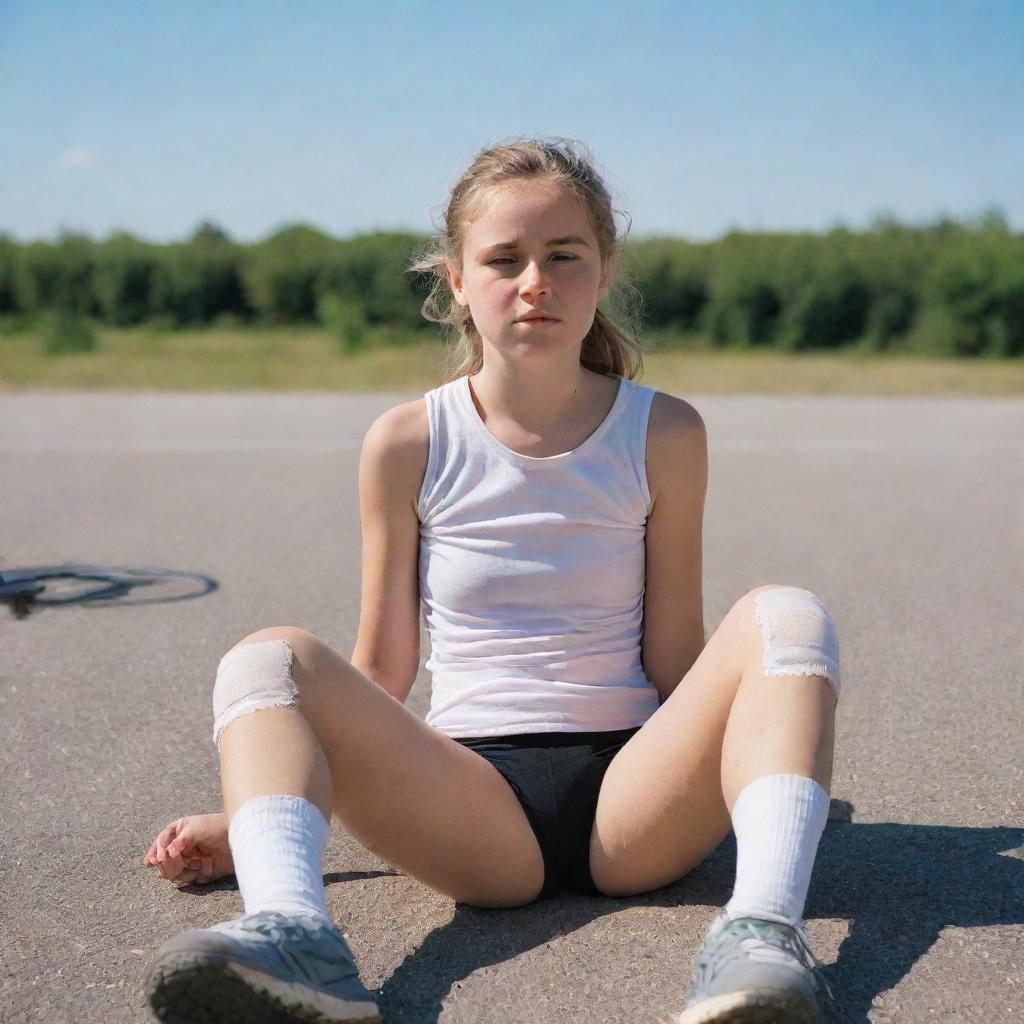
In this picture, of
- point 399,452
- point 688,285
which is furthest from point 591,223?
point 688,285

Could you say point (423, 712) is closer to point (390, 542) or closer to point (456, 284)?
point (390, 542)

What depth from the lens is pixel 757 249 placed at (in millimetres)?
34625

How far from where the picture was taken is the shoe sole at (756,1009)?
1.91m

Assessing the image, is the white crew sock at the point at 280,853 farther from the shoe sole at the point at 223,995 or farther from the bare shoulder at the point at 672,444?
the bare shoulder at the point at 672,444

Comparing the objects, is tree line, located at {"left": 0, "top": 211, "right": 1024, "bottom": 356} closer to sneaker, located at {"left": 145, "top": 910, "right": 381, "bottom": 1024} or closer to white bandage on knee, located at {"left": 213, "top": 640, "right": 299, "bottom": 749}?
white bandage on knee, located at {"left": 213, "top": 640, "right": 299, "bottom": 749}

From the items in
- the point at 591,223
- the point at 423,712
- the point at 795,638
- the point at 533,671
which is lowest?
the point at 423,712

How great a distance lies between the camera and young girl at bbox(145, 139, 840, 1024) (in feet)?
7.30

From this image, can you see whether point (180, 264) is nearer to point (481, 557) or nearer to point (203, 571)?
point (203, 571)

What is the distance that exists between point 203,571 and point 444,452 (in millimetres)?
3665

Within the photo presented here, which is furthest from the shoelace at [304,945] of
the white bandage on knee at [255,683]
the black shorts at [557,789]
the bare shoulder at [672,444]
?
the bare shoulder at [672,444]

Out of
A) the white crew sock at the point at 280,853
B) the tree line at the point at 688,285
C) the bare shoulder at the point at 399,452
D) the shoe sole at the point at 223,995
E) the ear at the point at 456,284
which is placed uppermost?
the tree line at the point at 688,285

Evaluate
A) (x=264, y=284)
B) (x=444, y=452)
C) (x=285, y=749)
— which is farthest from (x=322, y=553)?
(x=264, y=284)

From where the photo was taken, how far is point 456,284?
9.96 feet

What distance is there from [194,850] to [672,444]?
1231 millimetres
